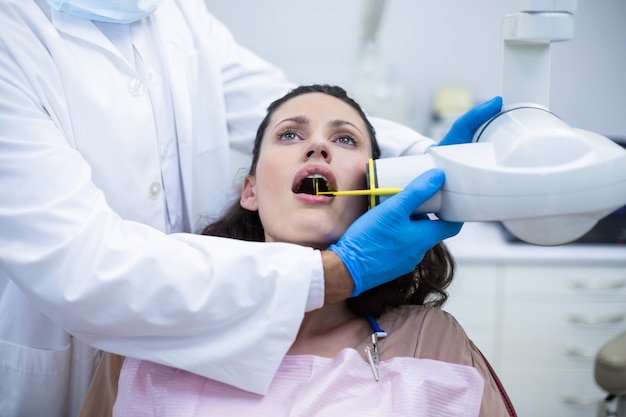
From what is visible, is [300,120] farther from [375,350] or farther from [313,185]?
[375,350]

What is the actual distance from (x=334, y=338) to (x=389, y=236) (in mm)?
282

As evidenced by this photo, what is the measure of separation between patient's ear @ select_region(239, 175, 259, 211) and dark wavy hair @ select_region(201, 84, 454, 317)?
2cm

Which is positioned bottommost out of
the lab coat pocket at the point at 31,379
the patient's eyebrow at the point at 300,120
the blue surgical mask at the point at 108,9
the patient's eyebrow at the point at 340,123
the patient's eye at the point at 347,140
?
the lab coat pocket at the point at 31,379

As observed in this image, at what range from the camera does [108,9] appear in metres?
1.36

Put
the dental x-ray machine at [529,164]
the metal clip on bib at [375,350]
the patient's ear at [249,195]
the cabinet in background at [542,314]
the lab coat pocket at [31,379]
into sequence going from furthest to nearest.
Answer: the cabinet in background at [542,314], the patient's ear at [249,195], the lab coat pocket at [31,379], the metal clip on bib at [375,350], the dental x-ray machine at [529,164]

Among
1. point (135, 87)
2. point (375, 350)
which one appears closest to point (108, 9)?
point (135, 87)

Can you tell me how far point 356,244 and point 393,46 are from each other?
1.87 metres

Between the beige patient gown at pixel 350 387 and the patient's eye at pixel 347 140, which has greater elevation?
the patient's eye at pixel 347 140

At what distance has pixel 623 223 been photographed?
2398 millimetres

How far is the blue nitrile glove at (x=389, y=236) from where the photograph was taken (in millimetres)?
1118

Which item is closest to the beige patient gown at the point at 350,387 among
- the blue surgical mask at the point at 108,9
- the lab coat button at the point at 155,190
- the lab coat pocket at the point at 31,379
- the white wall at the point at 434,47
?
the lab coat pocket at the point at 31,379

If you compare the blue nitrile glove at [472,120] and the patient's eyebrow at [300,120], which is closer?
the blue nitrile glove at [472,120]

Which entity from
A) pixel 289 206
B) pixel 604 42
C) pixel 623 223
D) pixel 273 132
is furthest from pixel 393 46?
pixel 289 206

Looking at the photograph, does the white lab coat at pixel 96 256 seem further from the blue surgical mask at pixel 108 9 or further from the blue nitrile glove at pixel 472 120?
the blue nitrile glove at pixel 472 120
